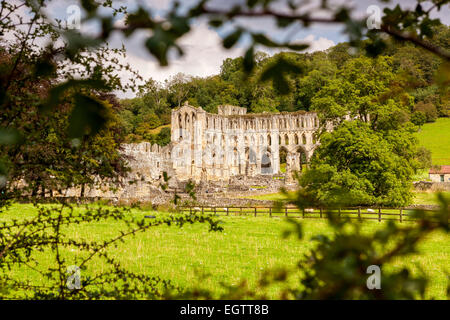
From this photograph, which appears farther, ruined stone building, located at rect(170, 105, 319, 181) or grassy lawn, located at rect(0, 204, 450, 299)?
ruined stone building, located at rect(170, 105, 319, 181)

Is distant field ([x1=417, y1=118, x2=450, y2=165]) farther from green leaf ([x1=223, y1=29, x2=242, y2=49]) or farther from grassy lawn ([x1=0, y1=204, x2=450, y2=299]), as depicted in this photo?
green leaf ([x1=223, y1=29, x2=242, y2=49])

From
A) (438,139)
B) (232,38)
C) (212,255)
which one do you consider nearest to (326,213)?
(232,38)

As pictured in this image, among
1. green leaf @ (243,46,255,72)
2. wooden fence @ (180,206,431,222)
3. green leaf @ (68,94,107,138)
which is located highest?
green leaf @ (243,46,255,72)

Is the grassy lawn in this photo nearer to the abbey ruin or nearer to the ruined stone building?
the abbey ruin

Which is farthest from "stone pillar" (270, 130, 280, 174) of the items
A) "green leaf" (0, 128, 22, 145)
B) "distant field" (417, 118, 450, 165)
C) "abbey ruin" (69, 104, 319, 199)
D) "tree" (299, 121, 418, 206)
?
"green leaf" (0, 128, 22, 145)

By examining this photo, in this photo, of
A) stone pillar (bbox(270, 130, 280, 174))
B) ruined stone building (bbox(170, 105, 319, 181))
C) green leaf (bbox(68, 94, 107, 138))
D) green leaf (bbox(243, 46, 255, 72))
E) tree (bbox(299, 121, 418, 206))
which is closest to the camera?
green leaf (bbox(68, 94, 107, 138))

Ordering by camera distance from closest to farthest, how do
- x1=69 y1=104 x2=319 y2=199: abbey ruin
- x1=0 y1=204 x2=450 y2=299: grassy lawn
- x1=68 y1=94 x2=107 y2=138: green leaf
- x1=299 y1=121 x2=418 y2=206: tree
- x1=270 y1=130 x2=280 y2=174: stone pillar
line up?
x1=68 y1=94 x2=107 y2=138: green leaf → x1=0 y1=204 x2=450 y2=299: grassy lawn → x1=299 y1=121 x2=418 y2=206: tree → x1=69 y1=104 x2=319 y2=199: abbey ruin → x1=270 y1=130 x2=280 y2=174: stone pillar

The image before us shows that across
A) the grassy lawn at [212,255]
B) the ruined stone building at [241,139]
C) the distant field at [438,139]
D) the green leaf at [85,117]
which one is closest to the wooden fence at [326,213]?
the green leaf at [85,117]

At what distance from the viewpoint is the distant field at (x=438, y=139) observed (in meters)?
65.6

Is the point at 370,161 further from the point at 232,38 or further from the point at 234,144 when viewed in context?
the point at 234,144

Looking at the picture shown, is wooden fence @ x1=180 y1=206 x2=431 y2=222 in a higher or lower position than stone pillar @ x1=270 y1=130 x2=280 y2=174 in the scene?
lower

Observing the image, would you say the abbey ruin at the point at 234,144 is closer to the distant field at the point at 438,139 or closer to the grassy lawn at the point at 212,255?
the distant field at the point at 438,139

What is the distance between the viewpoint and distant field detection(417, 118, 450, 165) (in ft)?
215
